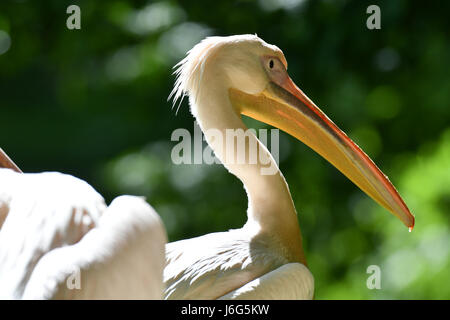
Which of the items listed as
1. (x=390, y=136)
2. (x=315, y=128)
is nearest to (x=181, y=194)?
(x=390, y=136)

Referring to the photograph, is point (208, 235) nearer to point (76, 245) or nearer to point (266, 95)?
point (266, 95)

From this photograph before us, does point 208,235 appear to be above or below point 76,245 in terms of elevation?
below

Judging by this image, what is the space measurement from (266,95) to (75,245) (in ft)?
3.42

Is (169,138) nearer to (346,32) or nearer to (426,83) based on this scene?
(346,32)

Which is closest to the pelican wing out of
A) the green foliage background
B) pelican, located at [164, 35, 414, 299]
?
pelican, located at [164, 35, 414, 299]

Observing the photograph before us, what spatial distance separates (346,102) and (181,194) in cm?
110

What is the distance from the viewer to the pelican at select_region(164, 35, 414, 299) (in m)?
1.82

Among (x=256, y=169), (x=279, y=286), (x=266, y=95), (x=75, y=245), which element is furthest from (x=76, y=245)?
(x=266, y=95)

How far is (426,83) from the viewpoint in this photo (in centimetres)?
427

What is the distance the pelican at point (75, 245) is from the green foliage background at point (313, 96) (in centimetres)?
268

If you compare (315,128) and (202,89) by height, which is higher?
(202,89)

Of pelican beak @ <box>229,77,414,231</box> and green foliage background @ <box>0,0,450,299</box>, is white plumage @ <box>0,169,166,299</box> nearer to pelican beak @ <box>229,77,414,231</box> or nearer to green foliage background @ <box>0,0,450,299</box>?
pelican beak @ <box>229,77,414,231</box>

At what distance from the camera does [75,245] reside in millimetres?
1273

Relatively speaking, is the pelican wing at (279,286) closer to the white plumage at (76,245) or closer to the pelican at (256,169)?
the pelican at (256,169)
